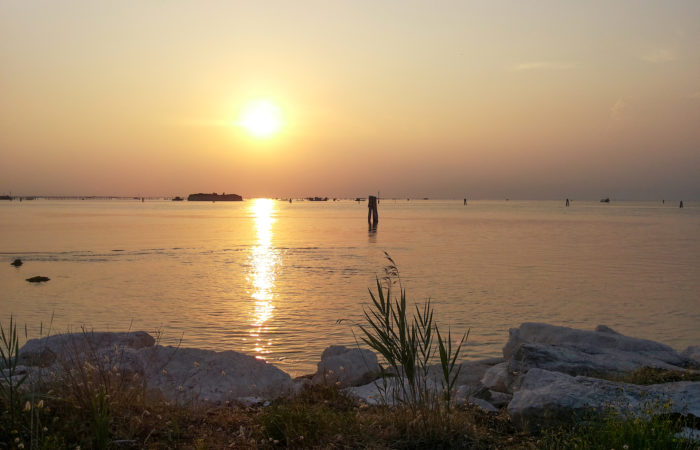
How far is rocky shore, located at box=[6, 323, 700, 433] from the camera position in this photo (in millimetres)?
5676

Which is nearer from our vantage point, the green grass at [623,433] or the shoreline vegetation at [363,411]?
the green grass at [623,433]

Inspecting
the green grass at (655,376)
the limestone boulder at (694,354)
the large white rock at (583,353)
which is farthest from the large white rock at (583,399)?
the limestone boulder at (694,354)

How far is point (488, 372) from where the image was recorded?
8.80 metres

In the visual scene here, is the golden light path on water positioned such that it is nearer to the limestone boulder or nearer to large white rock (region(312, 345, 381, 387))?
A: large white rock (region(312, 345, 381, 387))

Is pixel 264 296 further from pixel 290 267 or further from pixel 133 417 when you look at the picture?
pixel 133 417

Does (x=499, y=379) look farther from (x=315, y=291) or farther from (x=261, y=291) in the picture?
(x=261, y=291)

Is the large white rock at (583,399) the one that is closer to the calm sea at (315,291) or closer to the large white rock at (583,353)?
the large white rock at (583,353)

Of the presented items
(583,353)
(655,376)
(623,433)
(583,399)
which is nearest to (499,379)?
(583,353)

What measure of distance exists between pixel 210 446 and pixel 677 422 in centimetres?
413

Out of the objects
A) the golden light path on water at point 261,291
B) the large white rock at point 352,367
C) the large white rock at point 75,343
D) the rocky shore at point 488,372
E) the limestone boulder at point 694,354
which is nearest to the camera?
the rocky shore at point 488,372

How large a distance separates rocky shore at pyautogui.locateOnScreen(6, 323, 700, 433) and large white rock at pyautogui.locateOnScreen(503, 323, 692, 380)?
0.02 meters

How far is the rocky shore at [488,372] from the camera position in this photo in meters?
5.68

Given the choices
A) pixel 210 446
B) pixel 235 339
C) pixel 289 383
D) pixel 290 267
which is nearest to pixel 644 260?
pixel 290 267

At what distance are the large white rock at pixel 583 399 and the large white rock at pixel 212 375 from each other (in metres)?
3.02
